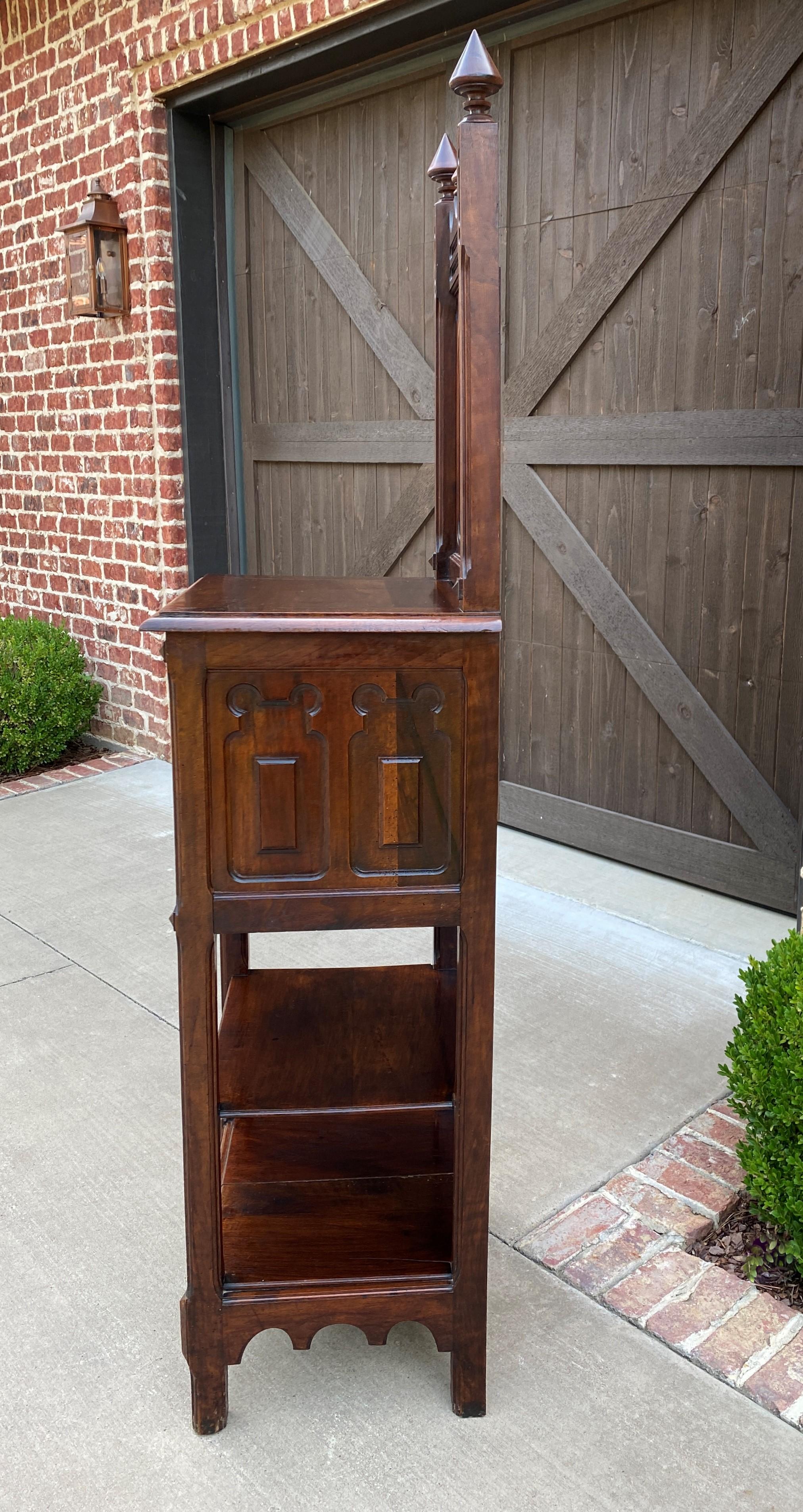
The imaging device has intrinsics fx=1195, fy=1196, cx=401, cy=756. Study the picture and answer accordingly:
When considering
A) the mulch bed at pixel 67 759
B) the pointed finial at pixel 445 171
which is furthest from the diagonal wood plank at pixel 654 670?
the mulch bed at pixel 67 759

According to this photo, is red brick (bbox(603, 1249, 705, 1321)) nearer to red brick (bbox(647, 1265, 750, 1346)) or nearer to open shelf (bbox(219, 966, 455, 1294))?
red brick (bbox(647, 1265, 750, 1346))

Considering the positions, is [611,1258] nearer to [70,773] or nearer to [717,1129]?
[717,1129]

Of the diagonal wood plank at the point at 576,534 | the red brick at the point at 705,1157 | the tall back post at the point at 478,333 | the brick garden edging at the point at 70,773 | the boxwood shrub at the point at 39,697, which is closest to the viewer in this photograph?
the tall back post at the point at 478,333

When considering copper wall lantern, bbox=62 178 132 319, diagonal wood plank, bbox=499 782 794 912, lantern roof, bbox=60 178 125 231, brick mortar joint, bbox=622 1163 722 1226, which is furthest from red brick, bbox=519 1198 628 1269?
lantern roof, bbox=60 178 125 231

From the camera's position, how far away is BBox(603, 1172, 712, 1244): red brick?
2.24 metres

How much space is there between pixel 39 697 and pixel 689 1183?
4.01 meters

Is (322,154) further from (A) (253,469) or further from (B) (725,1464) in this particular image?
(B) (725,1464)

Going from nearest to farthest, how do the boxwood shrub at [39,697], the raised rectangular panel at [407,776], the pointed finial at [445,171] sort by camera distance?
1. the raised rectangular panel at [407,776]
2. the pointed finial at [445,171]
3. the boxwood shrub at [39,697]

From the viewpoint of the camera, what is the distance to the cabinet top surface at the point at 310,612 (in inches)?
61.6

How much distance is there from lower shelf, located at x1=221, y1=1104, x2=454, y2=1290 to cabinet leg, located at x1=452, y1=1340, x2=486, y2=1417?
0.39 ft

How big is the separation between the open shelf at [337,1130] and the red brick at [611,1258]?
332 mm

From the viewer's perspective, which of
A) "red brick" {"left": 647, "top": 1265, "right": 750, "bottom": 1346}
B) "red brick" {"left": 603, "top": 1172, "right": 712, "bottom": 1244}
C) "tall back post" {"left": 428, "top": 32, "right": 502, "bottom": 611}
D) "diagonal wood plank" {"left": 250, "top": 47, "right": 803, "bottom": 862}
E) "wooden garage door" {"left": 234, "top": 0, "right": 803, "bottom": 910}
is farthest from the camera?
"diagonal wood plank" {"left": 250, "top": 47, "right": 803, "bottom": 862}

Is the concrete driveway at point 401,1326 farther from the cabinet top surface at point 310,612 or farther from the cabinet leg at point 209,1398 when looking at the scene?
the cabinet top surface at point 310,612

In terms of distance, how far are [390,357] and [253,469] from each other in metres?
0.98
